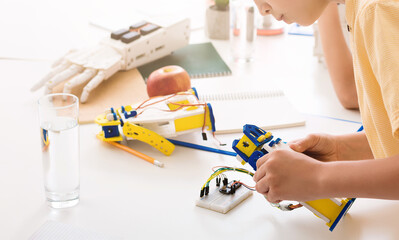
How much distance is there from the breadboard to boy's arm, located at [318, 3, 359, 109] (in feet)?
1.28

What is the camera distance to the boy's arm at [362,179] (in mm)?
713

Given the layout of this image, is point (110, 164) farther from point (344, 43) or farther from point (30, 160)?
point (344, 43)

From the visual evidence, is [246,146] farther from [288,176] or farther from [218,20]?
[218,20]

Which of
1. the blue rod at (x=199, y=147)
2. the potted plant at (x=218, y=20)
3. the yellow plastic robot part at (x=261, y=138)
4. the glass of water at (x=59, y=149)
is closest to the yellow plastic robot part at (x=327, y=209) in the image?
the yellow plastic robot part at (x=261, y=138)

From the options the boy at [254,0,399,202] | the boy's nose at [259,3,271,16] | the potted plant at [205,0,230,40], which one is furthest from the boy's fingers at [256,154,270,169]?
the potted plant at [205,0,230,40]

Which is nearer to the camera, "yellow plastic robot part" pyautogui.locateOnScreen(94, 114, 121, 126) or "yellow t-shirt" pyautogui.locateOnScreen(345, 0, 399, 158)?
"yellow t-shirt" pyautogui.locateOnScreen(345, 0, 399, 158)

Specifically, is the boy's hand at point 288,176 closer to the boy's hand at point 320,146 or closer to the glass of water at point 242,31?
the boy's hand at point 320,146

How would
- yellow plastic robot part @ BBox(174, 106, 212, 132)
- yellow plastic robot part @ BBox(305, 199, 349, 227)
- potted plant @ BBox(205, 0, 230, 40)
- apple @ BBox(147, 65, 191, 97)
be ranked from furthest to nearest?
potted plant @ BBox(205, 0, 230, 40)
apple @ BBox(147, 65, 191, 97)
yellow plastic robot part @ BBox(174, 106, 212, 132)
yellow plastic robot part @ BBox(305, 199, 349, 227)

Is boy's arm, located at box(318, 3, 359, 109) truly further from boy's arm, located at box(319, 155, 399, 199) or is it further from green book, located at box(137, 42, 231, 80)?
boy's arm, located at box(319, 155, 399, 199)

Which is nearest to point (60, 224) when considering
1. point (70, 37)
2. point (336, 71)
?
point (336, 71)

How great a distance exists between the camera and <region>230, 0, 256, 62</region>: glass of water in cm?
141

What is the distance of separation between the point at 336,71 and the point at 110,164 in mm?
550

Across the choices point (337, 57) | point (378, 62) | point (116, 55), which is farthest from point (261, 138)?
point (116, 55)

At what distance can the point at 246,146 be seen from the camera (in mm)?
872
